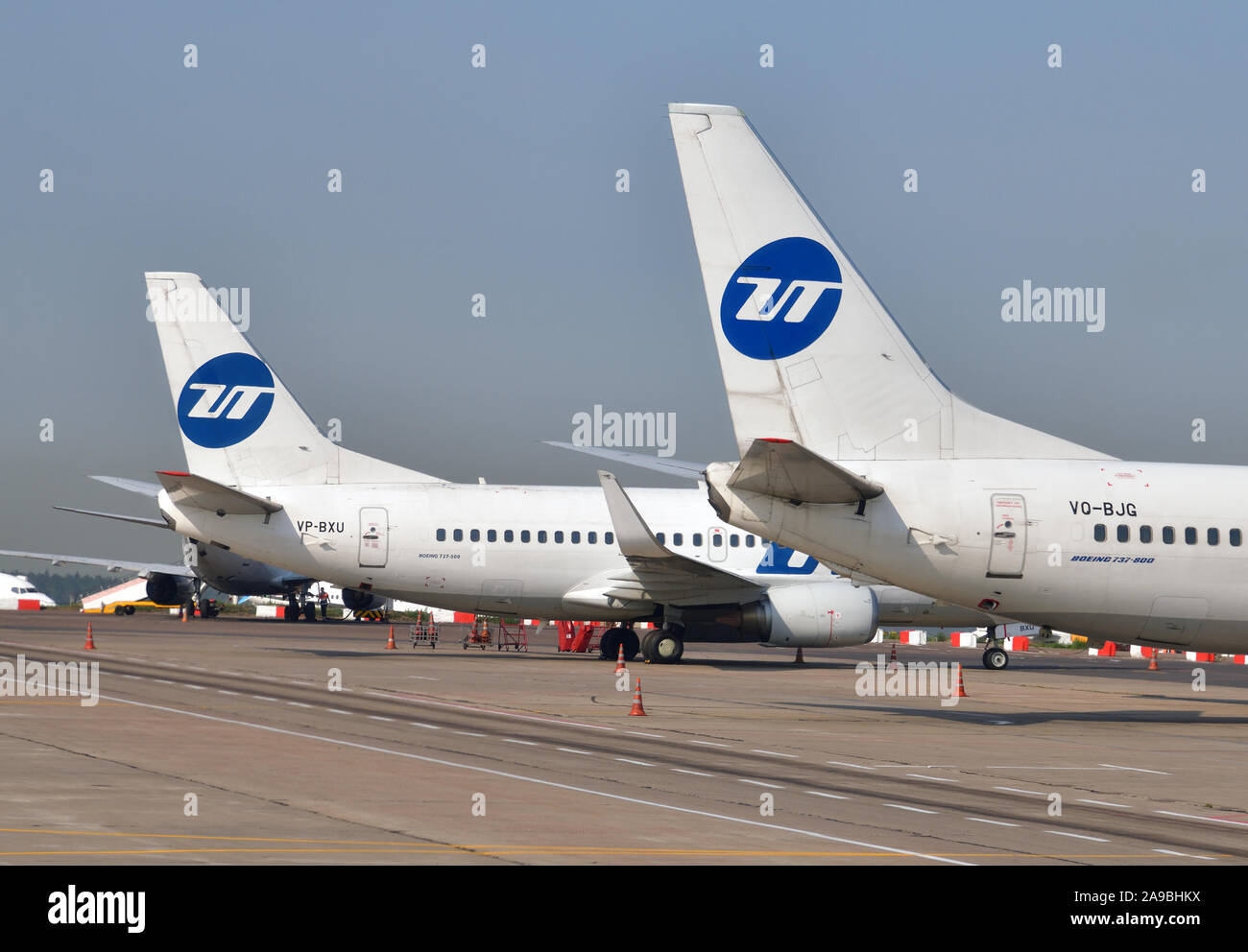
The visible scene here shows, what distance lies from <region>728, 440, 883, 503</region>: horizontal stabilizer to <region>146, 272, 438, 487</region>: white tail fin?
65.5 feet

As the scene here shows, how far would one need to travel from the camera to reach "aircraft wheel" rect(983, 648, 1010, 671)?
41469 millimetres

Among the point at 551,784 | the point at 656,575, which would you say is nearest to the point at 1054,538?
the point at 551,784

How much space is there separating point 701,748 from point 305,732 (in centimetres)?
535

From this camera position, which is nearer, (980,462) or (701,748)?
(701,748)

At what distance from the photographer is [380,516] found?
38125 mm

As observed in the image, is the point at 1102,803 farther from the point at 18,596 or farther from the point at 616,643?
the point at 18,596

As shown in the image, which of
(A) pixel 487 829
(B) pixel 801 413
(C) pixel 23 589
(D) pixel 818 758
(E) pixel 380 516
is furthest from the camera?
(C) pixel 23 589

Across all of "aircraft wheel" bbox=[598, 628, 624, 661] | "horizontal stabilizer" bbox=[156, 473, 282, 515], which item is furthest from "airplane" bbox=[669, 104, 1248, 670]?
"aircraft wheel" bbox=[598, 628, 624, 661]

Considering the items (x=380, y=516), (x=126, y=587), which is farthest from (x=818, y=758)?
(x=126, y=587)

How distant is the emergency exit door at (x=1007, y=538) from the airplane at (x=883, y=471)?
1.2 inches

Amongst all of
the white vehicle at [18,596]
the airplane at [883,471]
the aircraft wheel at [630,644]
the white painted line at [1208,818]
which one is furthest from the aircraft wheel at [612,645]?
the white vehicle at [18,596]

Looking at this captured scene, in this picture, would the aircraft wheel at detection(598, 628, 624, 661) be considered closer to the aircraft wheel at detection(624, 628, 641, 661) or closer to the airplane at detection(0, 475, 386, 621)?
the aircraft wheel at detection(624, 628, 641, 661)

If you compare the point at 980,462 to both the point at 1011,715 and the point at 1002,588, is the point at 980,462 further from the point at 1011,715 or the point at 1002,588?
the point at 1011,715

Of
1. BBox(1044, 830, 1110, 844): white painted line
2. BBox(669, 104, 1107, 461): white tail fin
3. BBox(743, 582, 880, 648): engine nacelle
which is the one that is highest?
BBox(669, 104, 1107, 461): white tail fin
